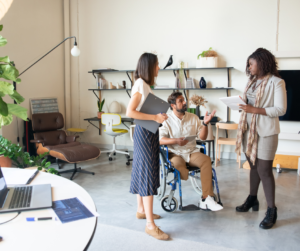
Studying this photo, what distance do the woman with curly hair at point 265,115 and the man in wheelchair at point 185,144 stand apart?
393 mm

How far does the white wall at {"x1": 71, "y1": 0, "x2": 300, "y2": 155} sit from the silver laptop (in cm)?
431

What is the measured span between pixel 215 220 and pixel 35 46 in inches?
173

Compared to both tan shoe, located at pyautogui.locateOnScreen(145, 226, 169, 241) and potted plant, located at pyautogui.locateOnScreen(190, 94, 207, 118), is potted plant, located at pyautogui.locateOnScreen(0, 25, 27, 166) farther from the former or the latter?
potted plant, located at pyautogui.locateOnScreen(190, 94, 207, 118)

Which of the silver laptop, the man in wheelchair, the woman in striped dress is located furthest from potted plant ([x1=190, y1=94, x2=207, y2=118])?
the silver laptop

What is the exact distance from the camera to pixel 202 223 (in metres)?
2.49

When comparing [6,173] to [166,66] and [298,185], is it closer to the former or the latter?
[298,185]

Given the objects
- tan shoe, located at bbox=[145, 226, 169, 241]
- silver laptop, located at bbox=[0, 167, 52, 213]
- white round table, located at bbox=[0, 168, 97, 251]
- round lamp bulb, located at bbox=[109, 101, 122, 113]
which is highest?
round lamp bulb, located at bbox=[109, 101, 122, 113]

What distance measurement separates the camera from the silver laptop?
108cm

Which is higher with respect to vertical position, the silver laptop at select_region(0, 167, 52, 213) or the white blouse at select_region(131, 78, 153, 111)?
the white blouse at select_region(131, 78, 153, 111)

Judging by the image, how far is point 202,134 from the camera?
2.76 meters

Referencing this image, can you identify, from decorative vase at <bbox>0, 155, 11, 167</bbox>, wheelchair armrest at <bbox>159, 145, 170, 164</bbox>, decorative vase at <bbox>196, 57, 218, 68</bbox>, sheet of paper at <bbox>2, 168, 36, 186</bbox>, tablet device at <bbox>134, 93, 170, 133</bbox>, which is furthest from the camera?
decorative vase at <bbox>196, 57, 218, 68</bbox>

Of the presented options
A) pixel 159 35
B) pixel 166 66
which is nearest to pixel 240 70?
pixel 166 66

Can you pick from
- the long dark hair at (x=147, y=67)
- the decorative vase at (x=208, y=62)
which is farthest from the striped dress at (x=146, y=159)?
the decorative vase at (x=208, y=62)

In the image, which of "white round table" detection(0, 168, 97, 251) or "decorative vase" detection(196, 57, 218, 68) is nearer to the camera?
"white round table" detection(0, 168, 97, 251)
